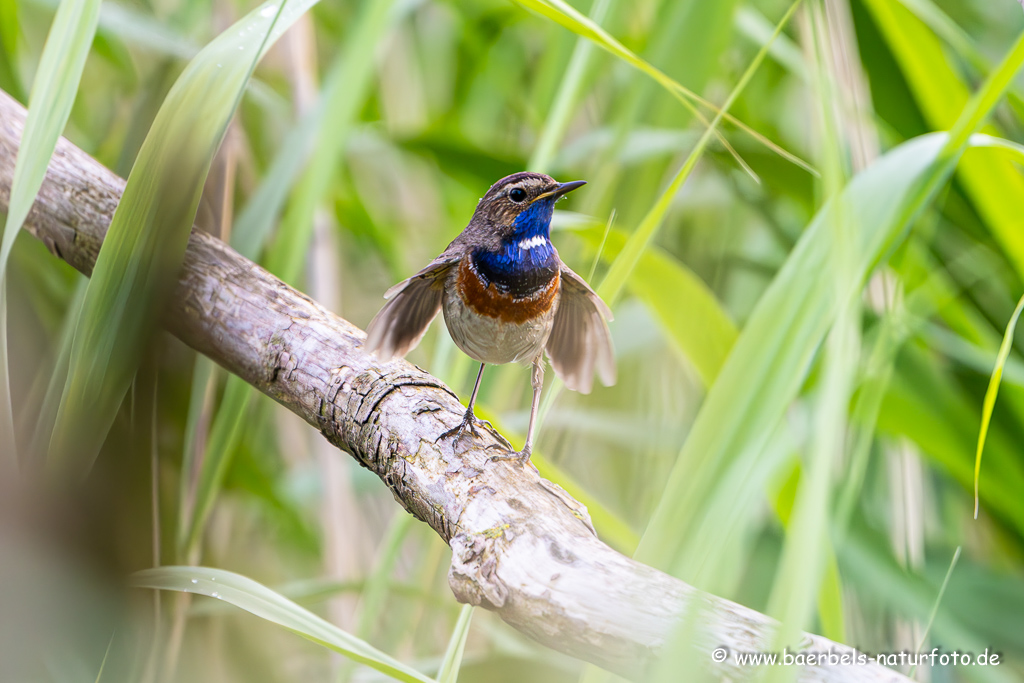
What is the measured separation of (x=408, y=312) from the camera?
33.7 inches

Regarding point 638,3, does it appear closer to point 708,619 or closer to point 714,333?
point 714,333

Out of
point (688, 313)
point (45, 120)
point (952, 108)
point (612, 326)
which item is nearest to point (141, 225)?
point (45, 120)

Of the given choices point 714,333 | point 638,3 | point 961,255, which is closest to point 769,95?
point 638,3

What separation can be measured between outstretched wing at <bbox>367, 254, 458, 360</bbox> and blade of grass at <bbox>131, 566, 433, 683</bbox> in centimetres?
29

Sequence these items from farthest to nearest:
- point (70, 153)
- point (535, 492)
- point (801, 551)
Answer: point (70, 153), point (535, 492), point (801, 551)

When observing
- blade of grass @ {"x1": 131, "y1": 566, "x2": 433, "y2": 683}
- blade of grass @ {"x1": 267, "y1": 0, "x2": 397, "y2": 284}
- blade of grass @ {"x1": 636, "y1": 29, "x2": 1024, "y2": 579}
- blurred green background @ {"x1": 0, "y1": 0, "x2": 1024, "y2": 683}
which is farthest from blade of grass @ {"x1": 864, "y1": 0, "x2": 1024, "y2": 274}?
blade of grass @ {"x1": 131, "y1": 566, "x2": 433, "y2": 683}

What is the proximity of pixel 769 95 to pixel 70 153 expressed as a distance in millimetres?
1378

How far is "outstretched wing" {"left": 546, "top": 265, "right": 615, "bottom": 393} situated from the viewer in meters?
0.85

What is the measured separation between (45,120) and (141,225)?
127 mm

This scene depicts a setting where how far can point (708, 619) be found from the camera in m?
0.49

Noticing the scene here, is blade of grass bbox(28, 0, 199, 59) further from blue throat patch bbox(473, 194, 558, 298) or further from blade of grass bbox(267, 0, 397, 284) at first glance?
blue throat patch bbox(473, 194, 558, 298)

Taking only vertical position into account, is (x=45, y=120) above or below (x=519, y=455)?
above

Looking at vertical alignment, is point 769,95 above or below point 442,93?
above

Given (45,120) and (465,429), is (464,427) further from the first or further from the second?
(45,120)
